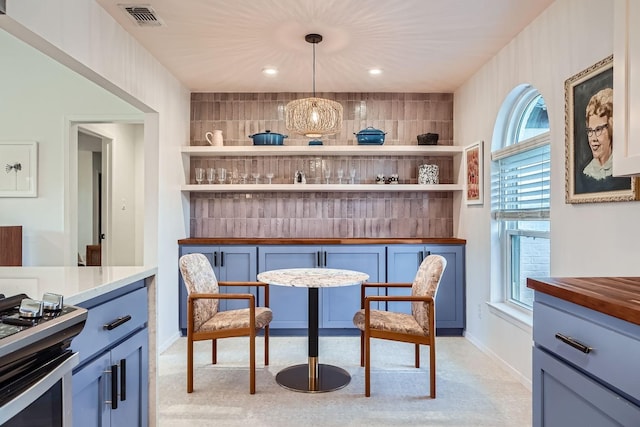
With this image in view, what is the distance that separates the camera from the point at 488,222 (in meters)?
3.49

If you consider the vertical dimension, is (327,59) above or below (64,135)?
above

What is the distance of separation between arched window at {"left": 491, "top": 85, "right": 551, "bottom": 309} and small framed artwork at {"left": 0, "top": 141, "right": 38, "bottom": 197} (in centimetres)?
414

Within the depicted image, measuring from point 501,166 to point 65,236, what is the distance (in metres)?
3.95

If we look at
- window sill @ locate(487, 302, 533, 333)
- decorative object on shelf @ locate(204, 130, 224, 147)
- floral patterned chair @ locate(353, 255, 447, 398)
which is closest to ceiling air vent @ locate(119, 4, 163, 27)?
decorative object on shelf @ locate(204, 130, 224, 147)

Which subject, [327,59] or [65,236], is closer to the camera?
[327,59]

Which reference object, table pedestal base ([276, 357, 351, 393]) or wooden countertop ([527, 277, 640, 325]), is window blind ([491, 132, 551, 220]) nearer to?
wooden countertop ([527, 277, 640, 325])

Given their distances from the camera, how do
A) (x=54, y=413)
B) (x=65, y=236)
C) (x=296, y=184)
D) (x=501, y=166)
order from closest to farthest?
(x=54, y=413)
(x=501, y=166)
(x=65, y=236)
(x=296, y=184)

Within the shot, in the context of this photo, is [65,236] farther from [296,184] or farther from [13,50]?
[296,184]

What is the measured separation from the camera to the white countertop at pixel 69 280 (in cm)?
132

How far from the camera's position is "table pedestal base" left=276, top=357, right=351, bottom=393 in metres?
2.75

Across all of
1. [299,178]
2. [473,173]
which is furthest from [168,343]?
[473,173]

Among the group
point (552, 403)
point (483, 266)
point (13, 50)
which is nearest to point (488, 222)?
point (483, 266)

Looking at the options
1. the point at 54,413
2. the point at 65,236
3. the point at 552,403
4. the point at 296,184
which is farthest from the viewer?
the point at 296,184

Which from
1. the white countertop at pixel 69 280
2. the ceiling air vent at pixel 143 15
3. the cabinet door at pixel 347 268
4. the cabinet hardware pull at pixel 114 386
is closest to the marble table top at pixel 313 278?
the cabinet door at pixel 347 268
